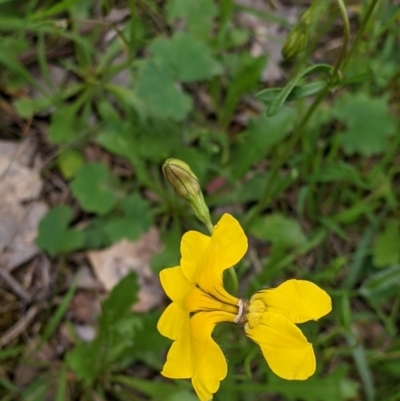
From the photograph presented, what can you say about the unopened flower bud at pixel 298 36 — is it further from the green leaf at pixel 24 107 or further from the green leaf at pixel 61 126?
the green leaf at pixel 24 107

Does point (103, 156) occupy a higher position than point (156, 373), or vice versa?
point (103, 156)

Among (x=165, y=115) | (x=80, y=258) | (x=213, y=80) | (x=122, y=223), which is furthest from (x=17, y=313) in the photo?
(x=213, y=80)

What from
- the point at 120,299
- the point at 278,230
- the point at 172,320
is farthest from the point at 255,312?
the point at 278,230

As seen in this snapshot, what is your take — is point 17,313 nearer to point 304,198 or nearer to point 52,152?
point 52,152

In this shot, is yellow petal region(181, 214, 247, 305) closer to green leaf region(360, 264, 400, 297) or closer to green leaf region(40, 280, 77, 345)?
green leaf region(40, 280, 77, 345)

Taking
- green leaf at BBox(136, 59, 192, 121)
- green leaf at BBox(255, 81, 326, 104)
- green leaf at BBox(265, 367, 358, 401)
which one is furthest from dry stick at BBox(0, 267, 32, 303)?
green leaf at BBox(255, 81, 326, 104)
